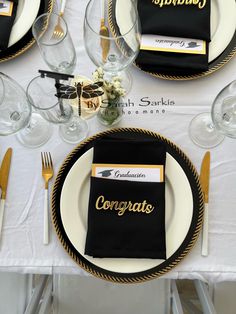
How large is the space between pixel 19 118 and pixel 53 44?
0.56ft

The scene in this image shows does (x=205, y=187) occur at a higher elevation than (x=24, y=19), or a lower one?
lower

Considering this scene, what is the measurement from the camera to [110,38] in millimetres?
702

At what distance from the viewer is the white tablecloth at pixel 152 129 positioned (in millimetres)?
731

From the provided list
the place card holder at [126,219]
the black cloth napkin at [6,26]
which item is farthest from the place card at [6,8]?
the place card holder at [126,219]

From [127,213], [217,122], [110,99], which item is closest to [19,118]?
[110,99]

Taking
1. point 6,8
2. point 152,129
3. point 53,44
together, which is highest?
point 6,8

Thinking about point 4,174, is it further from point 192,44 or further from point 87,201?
point 192,44

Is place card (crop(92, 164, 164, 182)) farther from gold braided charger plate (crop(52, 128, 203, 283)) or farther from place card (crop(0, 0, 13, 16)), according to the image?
place card (crop(0, 0, 13, 16))

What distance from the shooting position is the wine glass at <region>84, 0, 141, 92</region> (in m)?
0.71

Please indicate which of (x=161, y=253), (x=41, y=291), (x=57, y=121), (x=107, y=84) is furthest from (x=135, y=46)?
(x=41, y=291)

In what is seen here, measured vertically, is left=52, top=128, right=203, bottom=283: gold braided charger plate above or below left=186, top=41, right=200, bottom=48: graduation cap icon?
below

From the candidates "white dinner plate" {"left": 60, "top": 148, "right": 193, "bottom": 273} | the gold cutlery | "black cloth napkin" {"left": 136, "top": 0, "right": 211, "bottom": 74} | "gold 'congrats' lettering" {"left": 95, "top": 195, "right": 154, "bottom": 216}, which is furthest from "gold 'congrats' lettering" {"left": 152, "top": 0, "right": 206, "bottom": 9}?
"gold 'congrats' lettering" {"left": 95, "top": 195, "right": 154, "bottom": 216}

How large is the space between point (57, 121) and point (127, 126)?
159 mm

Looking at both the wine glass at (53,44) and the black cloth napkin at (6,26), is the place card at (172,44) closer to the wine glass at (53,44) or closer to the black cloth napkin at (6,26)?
the wine glass at (53,44)
